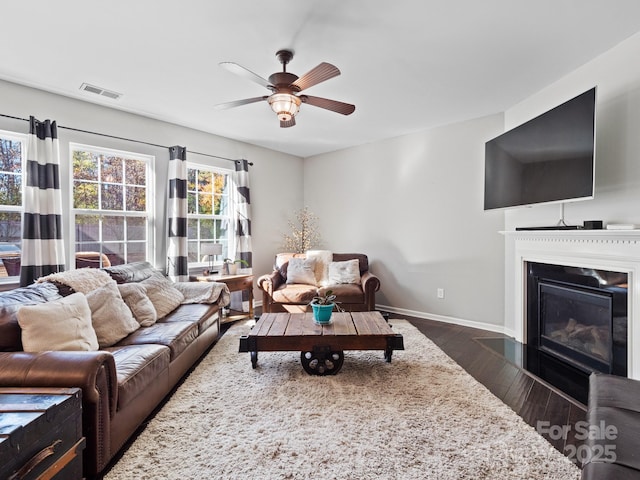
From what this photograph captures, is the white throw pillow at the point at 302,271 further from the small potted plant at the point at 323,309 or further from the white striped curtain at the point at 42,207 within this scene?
the white striped curtain at the point at 42,207

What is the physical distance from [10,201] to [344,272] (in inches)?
143

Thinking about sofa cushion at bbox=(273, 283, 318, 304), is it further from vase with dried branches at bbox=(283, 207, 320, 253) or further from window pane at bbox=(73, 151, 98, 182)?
window pane at bbox=(73, 151, 98, 182)

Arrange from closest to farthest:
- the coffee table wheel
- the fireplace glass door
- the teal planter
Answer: the fireplace glass door, the coffee table wheel, the teal planter

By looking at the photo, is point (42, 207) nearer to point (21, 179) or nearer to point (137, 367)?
point (21, 179)

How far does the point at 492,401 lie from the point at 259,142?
4.38 metres

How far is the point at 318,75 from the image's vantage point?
7.16ft

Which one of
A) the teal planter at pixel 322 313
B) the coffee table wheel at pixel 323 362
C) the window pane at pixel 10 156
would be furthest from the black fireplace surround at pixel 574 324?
the window pane at pixel 10 156

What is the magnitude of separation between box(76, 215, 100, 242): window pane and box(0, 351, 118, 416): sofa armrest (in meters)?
2.22

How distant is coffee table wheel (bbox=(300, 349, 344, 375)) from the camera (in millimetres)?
2641

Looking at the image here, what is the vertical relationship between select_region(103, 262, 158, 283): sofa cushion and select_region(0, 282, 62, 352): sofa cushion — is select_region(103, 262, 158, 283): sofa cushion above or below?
above

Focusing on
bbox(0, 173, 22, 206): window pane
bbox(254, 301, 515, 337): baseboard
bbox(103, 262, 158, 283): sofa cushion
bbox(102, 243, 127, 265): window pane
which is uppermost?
bbox(0, 173, 22, 206): window pane

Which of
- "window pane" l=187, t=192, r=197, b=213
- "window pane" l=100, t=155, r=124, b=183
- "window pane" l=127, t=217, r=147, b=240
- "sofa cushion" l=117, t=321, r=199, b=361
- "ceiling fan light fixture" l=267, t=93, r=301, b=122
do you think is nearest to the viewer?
"sofa cushion" l=117, t=321, r=199, b=361

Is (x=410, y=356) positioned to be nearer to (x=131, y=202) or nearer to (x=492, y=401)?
(x=492, y=401)

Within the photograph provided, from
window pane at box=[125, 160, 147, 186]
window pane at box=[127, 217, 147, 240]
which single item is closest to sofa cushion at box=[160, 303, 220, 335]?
window pane at box=[127, 217, 147, 240]
